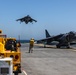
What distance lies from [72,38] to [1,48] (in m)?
46.5

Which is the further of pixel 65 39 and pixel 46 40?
pixel 46 40

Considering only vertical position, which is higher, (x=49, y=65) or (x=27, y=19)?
(x=27, y=19)

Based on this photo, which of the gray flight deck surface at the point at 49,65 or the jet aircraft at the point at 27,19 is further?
the jet aircraft at the point at 27,19

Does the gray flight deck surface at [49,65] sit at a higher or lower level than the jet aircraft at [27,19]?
lower

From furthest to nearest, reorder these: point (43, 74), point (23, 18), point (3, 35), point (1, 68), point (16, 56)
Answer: point (23, 18) < point (43, 74) < point (3, 35) < point (16, 56) < point (1, 68)

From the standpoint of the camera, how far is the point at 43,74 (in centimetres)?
1595

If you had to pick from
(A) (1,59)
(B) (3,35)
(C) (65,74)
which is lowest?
(C) (65,74)

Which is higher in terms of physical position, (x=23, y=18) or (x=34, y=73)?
(x=23, y=18)

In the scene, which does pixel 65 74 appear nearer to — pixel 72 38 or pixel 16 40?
pixel 16 40

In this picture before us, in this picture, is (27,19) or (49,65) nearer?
(49,65)

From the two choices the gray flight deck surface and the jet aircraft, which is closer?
the gray flight deck surface

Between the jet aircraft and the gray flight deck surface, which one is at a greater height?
the jet aircraft

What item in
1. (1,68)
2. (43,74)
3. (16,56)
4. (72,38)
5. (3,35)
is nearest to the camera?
(1,68)

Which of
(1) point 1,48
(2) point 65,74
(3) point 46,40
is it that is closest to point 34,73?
(2) point 65,74
